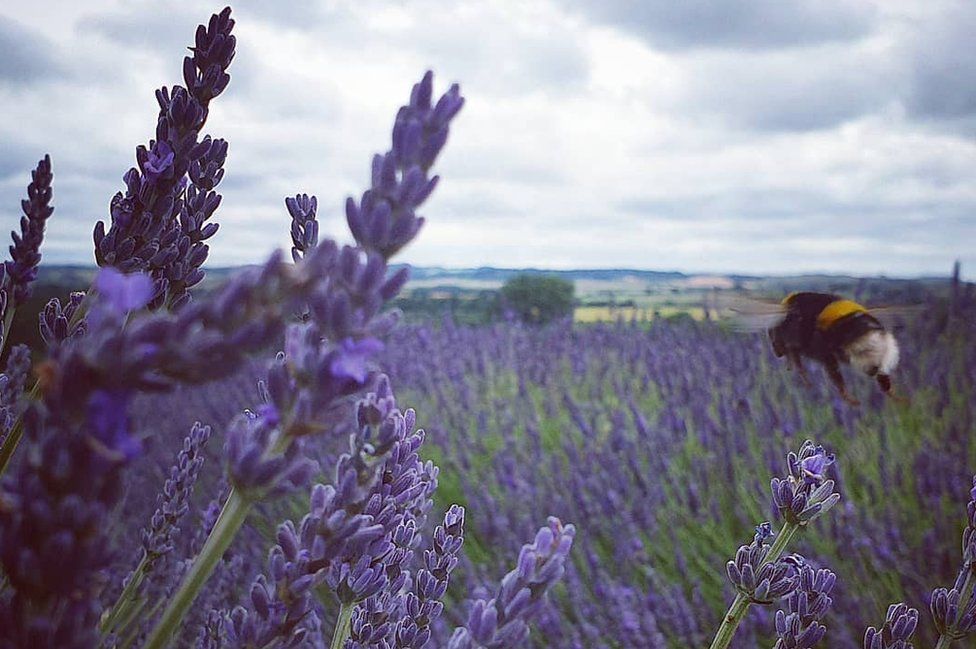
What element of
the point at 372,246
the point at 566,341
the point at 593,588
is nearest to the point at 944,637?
the point at 372,246

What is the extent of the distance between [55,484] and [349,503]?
0.13m

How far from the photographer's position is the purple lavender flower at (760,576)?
1.62ft

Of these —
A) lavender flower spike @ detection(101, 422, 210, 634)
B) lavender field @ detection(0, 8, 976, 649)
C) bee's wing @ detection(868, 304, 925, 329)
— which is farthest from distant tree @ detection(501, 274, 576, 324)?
lavender flower spike @ detection(101, 422, 210, 634)

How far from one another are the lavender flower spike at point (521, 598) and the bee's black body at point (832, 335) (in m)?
0.87

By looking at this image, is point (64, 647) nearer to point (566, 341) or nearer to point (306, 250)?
point (306, 250)

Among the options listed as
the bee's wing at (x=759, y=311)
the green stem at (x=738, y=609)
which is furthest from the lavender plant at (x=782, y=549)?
the bee's wing at (x=759, y=311)

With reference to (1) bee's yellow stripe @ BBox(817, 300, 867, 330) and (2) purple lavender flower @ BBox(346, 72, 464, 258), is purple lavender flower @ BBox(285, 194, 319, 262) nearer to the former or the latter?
(2) purple lavender flower @ BBox(346, 72, 464, 258)

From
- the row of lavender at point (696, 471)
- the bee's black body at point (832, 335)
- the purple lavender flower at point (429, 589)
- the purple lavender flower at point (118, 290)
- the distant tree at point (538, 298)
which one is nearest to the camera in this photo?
the purple lavender flower at point (118, 290)

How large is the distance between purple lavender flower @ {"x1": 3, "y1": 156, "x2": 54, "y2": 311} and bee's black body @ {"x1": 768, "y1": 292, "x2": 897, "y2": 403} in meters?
0.87

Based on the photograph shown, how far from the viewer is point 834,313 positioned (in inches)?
42.3

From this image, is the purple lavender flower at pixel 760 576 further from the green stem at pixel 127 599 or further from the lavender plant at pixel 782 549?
the green stem at pixel 127 599

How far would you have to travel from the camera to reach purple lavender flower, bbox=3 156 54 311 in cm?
57

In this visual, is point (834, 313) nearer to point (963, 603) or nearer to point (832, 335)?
point (832, 335)

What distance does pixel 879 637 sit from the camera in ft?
1.68
